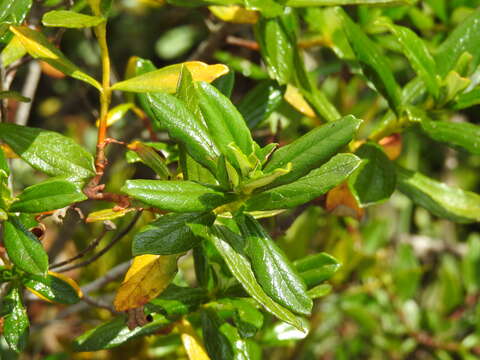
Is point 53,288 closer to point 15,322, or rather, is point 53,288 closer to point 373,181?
point 15,322

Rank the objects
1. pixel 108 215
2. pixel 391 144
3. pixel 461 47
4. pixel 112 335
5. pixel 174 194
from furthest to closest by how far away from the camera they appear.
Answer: pixel 391 144 < pixel 461 47 < pixel 112 335 < pixel 108 215 < pixel 174 194

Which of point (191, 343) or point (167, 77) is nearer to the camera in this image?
point (167, 77)

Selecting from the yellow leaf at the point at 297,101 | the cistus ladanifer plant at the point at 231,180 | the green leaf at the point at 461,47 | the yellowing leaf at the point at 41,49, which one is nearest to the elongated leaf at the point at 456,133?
the cistus ladanifer plant at the point at 231,180

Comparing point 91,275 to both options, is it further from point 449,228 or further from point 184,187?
point 449,228

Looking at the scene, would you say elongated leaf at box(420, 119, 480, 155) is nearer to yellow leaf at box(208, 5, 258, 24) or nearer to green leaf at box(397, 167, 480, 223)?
green leaf at box(397, 167, 480, 223)

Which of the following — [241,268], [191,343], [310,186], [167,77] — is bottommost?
[191,343]

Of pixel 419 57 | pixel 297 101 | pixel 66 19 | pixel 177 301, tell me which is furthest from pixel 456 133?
pixel 66 19

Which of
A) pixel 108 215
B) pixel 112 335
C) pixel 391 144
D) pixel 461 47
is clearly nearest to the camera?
pixel 108 215
